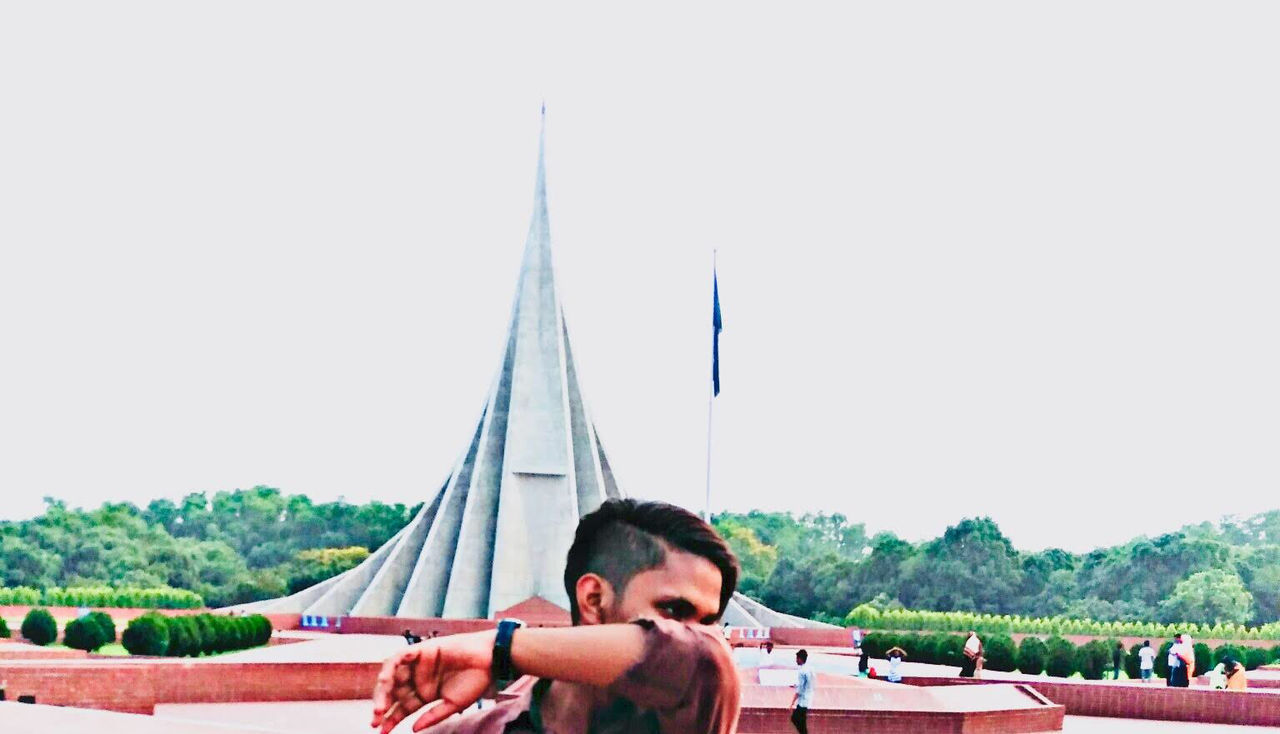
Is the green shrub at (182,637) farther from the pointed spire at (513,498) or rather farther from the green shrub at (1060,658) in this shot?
the green shrub at (1060,658)

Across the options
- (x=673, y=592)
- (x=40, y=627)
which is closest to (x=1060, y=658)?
(x=40, y=627)

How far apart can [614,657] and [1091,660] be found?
18041 millimetres

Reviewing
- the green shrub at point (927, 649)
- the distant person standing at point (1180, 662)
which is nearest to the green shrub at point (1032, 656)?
the green shrub at point (927, 649)

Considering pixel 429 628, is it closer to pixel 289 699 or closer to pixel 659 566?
pixel 289 699

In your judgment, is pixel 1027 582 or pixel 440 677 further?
pixel 1027 582

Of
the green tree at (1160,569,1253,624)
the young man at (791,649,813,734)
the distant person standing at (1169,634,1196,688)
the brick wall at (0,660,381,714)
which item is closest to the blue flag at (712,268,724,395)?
the young man at (791,649,813,734)

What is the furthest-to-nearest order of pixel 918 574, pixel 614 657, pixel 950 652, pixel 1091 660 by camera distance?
pixel 918 574
pixel 950 652
pixel 1091 660
pixel 614 657

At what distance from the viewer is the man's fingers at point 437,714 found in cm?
264

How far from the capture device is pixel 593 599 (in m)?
2.84

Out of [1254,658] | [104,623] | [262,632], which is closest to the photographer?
[104,623]

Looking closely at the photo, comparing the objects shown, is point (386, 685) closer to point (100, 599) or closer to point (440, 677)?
point (440, 677)

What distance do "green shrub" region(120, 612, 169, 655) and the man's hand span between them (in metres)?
14.9

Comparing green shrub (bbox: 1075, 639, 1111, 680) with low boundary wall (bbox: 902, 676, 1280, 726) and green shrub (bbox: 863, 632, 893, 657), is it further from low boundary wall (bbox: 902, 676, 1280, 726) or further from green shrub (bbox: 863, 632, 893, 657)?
low boundary wall (bbox: 902, 676, 1280, 726)

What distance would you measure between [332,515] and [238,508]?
693cm
